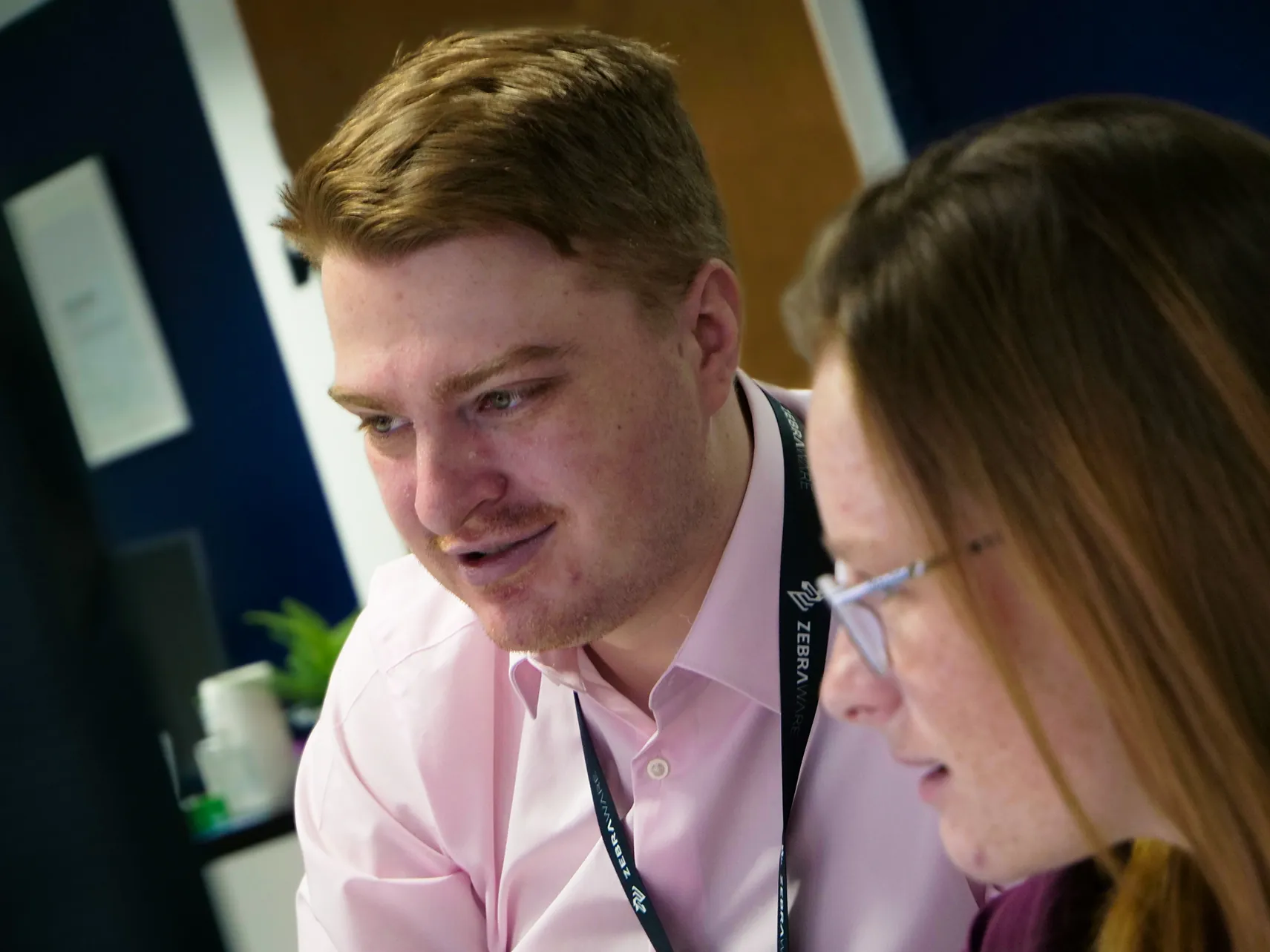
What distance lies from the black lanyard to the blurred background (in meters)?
0.53

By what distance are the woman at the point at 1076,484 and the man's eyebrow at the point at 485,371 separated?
45cm

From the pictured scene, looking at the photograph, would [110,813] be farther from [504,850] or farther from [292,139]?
[292,139]

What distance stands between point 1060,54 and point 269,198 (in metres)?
2.09

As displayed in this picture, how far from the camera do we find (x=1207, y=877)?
782mm

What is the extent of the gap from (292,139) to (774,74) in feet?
3.95

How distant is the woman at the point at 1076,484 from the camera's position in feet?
2.43

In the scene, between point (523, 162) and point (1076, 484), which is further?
point (523, 162)

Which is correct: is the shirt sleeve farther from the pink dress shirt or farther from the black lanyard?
the black lanyard

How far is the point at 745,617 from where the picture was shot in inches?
52.6

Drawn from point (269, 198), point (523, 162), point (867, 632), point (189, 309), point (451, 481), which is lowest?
point (867, 632)

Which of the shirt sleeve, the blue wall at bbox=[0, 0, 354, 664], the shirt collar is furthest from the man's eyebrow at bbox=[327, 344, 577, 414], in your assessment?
the blue wall at bbox=[0, 0, 354, 664]

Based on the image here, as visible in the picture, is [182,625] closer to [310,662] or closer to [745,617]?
[310,662]

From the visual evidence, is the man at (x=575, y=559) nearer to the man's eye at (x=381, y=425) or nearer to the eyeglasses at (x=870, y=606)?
the man's eye at (x=381, y=425)

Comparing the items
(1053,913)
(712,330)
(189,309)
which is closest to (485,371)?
(712,330)
